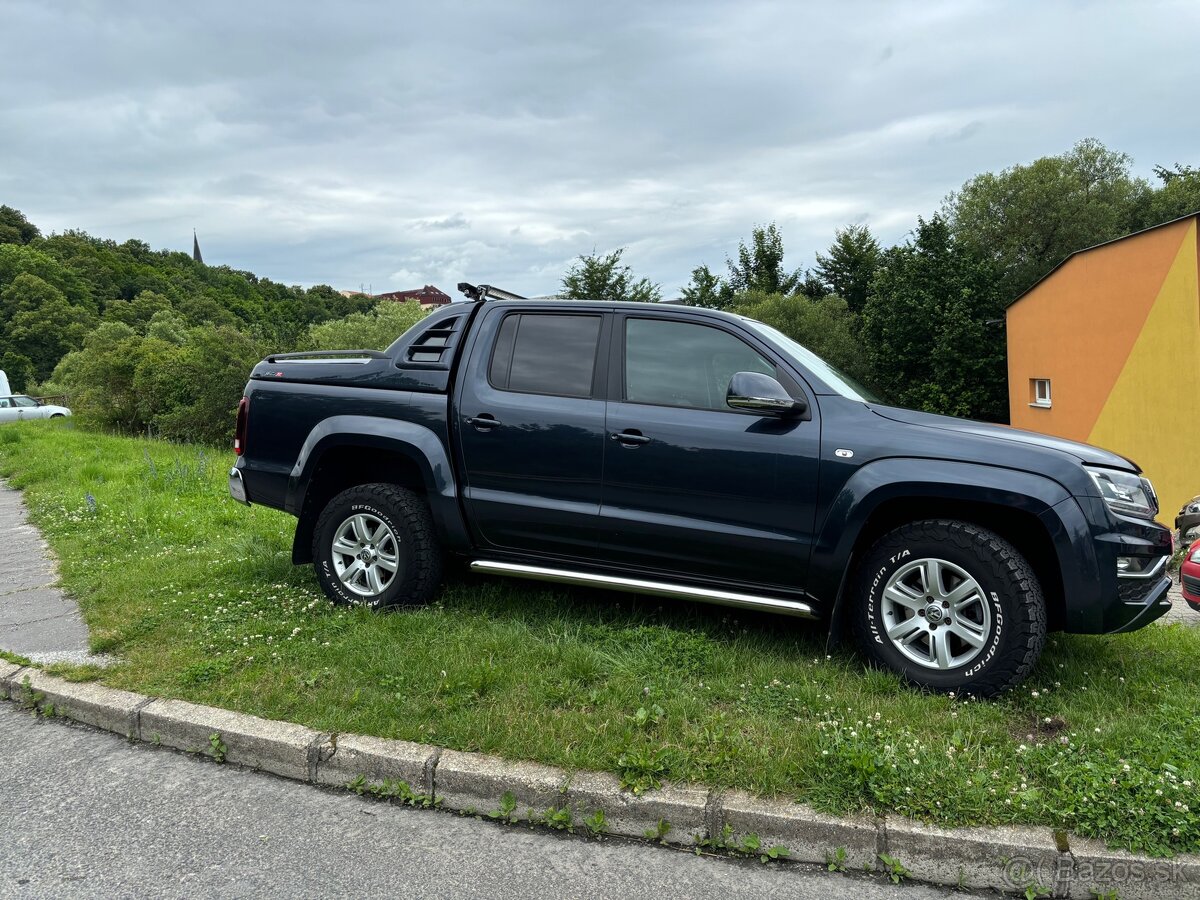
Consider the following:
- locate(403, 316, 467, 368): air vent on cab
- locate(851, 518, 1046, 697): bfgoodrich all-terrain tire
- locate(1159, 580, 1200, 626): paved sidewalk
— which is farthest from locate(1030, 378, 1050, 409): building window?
locate(403, 316, 467, 368): air vent on cab

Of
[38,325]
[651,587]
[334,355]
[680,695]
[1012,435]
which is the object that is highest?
[38,325]

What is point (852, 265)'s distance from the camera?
53.7m

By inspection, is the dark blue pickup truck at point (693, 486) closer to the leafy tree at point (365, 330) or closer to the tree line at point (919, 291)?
the tree line at point (919, 291)

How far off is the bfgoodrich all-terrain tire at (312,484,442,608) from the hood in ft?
8.66

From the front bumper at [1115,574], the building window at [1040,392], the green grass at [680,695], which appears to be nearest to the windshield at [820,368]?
the front bumper at [1115,574]

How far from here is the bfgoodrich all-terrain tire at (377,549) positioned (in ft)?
15.6

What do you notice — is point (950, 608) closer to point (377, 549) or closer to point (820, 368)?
point (820, 368)

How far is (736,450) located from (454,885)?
7.64 ft

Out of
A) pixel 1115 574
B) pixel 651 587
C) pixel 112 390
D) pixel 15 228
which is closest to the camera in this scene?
pixel 1115 574

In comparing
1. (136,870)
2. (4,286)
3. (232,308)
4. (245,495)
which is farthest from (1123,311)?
(4,286)

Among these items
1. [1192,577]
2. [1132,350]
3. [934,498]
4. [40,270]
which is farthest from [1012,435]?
[40,270]

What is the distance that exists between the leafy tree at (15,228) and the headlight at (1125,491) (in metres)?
104

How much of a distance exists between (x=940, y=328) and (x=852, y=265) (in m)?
12.9

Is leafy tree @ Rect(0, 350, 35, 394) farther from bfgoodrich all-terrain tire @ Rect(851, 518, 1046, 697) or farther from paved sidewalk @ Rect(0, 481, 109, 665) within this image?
bfgoodrich all-terrain tire @ Rect(851, 518, 1046, 697)
